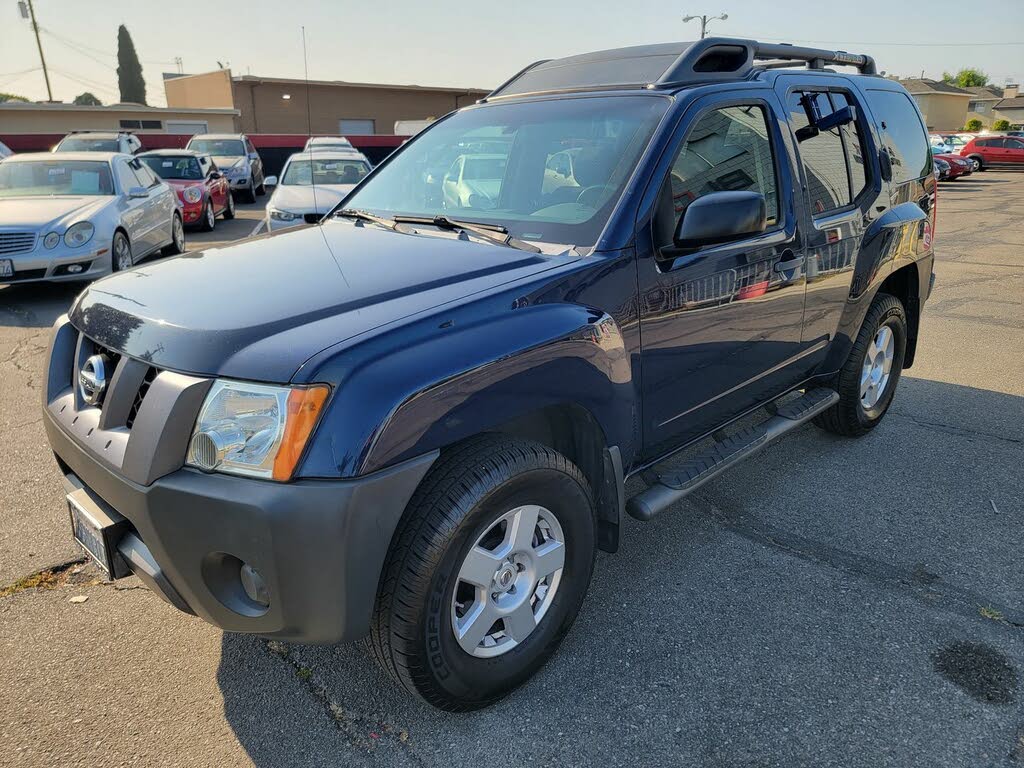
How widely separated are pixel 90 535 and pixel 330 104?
1544 inches

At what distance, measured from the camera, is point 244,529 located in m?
1.88

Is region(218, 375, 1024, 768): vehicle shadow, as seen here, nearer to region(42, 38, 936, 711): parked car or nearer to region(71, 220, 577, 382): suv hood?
region(42, 38, 936, 711): parked car

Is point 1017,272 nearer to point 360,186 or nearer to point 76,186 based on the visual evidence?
point 360,186

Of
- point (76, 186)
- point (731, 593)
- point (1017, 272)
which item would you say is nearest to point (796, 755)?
point (731, 593)

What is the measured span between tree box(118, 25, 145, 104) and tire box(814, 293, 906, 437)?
76038 mm

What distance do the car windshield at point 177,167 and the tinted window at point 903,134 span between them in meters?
12.7

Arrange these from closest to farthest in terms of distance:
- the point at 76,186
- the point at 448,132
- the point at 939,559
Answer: the point at 939,559
the point at 448,132
the point at 76,186

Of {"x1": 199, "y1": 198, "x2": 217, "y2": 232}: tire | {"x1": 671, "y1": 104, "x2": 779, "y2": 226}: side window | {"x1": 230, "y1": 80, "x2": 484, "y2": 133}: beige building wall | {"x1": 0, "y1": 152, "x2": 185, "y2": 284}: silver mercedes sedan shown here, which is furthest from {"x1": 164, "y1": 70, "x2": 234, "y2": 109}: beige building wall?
{"x1": 671, "y1": 104, "x2": 779, "y2": 226}: side window

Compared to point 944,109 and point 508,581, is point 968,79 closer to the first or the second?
point 944,109

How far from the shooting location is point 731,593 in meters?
3.05

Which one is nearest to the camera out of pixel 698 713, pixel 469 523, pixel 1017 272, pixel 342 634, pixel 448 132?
pixel 342 634

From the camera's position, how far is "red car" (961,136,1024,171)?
34.8m

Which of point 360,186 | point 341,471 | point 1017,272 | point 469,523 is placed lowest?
point 1017,272

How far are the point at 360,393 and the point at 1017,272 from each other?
37.1 ft
